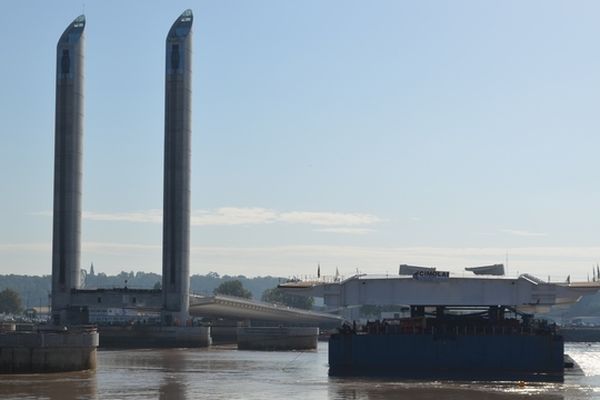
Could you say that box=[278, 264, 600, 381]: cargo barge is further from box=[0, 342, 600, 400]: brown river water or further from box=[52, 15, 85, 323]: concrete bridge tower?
box=[52, 15, 85, 323]: concrete bridge tower

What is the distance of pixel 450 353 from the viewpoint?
9344 centimetres

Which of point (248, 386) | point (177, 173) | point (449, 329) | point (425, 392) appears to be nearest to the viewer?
point (425, 392)

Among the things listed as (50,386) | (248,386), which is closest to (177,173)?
(248,386)

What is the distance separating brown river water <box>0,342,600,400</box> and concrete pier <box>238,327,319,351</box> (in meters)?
45.4

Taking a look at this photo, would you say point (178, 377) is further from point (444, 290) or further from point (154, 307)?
point (154, 307)

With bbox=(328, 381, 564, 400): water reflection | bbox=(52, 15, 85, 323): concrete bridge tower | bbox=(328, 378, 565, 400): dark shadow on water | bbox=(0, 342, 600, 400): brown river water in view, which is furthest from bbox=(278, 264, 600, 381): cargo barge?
bbox=(52, 15, 85, 323): concrete bridge tower

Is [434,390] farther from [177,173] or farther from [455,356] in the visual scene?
[177,173]

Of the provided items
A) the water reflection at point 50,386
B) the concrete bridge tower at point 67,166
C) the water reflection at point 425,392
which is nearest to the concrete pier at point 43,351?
the water reflection at point 50,386

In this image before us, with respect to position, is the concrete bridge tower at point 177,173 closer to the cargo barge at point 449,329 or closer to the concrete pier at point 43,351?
the cargo barge at point 449,329

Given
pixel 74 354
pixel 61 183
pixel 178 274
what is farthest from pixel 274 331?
pixel 74 354

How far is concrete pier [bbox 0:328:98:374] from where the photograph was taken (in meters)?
85.2

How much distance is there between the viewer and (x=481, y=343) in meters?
93.4

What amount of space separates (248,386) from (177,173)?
245 feet

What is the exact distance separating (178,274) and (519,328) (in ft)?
224
